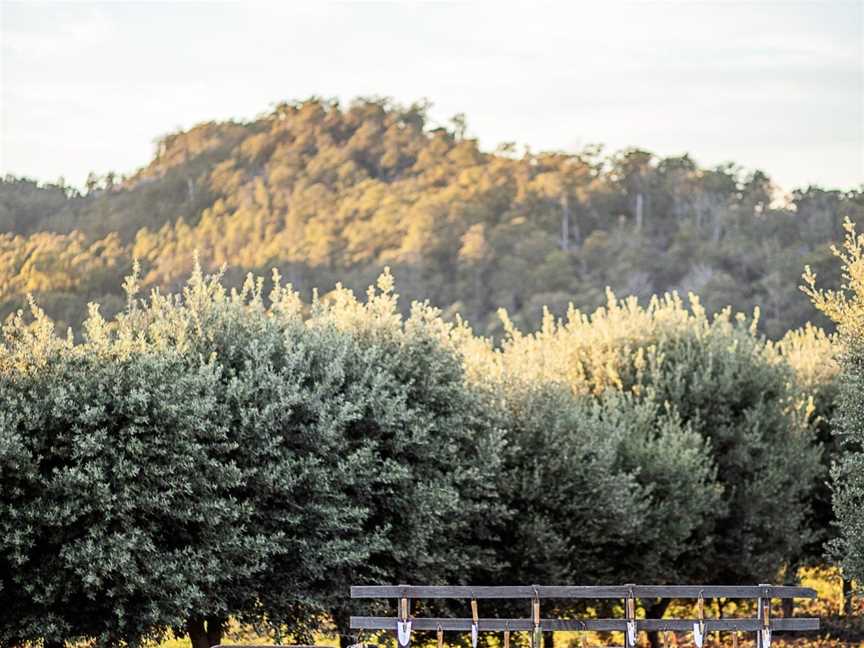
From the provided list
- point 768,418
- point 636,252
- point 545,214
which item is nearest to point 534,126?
point 545,214

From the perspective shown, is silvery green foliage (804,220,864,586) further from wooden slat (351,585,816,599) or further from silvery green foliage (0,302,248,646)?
silvery green foliage (0,302,248,646)

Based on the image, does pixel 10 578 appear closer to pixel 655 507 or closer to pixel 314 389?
pixel 314 389

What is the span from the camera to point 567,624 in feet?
48.9

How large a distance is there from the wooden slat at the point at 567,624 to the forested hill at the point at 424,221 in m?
49.1

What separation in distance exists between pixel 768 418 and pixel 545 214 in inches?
2217

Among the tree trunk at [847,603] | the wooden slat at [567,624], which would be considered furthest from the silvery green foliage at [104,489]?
the tree trunk at [847,603]

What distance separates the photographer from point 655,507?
26.8 m

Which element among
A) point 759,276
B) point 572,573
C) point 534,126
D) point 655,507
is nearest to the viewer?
point 572,573

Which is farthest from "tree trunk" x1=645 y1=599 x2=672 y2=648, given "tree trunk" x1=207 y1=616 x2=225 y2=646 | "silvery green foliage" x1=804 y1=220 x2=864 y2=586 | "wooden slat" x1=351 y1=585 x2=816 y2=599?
"wooden slat" x1=351 y1=585 x2=816 y2=599

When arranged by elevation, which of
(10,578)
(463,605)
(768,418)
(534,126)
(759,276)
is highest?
(534,126)

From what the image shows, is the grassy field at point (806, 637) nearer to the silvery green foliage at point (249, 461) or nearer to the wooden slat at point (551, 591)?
the silvery green foliage at point (249, 461)

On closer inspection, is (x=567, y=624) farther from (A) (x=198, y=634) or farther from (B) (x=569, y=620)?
(A) (x=198, y=634)

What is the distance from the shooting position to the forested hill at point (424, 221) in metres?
70.8

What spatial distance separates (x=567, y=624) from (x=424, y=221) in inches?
2717
